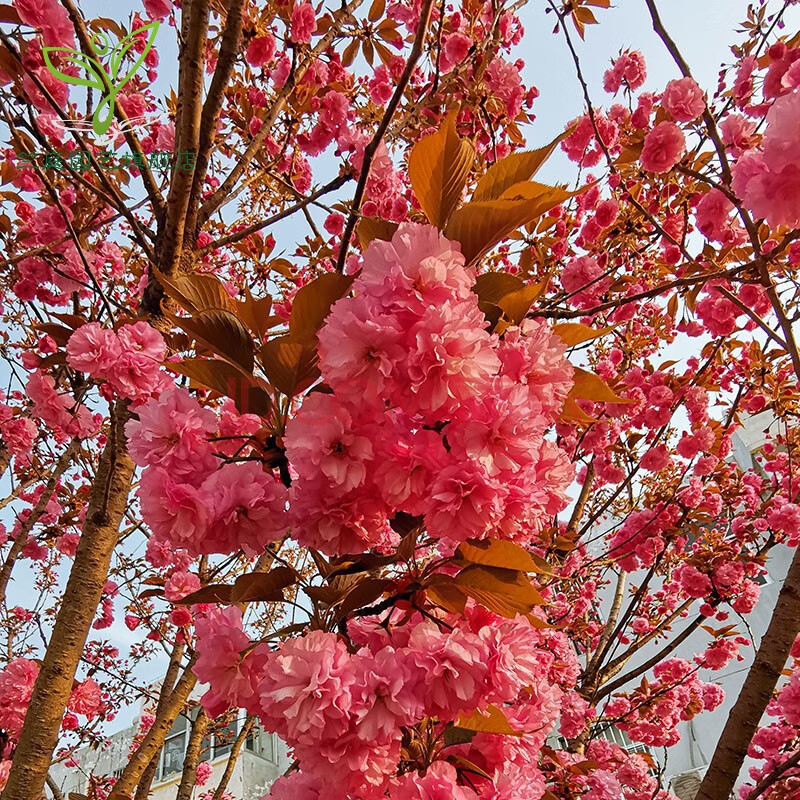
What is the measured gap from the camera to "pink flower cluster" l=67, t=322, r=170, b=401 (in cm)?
158

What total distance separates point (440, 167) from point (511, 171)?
11cm

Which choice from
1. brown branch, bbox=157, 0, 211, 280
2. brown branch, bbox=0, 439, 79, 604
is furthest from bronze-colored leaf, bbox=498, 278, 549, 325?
brown branch, bbox=0, 439, 79, 604

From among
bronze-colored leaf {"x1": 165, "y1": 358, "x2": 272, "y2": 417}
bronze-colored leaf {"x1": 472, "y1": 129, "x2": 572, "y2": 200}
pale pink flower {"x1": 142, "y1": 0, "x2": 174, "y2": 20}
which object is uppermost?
pale pink flower {"x1": 142, "y1": 0, "x2": 174, "y2": 20}

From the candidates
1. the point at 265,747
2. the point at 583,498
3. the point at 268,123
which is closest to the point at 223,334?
the point at 268,123

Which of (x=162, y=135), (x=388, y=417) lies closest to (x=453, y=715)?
(x=388, y=417)

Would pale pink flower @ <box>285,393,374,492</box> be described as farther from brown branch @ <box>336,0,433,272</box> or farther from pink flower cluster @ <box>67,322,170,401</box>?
pink flower cluster @ <box>67,322,170,401</box>

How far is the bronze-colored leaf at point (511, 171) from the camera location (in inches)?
34.6

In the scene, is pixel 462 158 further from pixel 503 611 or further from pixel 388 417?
pixel 503 611

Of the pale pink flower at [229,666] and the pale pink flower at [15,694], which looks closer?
the pale pink flower at [229,666]

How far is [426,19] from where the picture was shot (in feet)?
4.56

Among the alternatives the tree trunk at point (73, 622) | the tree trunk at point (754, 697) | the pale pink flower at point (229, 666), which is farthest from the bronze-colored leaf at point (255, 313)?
the tree trunk at point (754, 697)

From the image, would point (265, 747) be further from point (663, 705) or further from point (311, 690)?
point (311, 690)

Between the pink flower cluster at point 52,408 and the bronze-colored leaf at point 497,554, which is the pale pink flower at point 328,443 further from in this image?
the pink flower cluster at point 52,408

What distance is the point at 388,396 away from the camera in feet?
2.46
